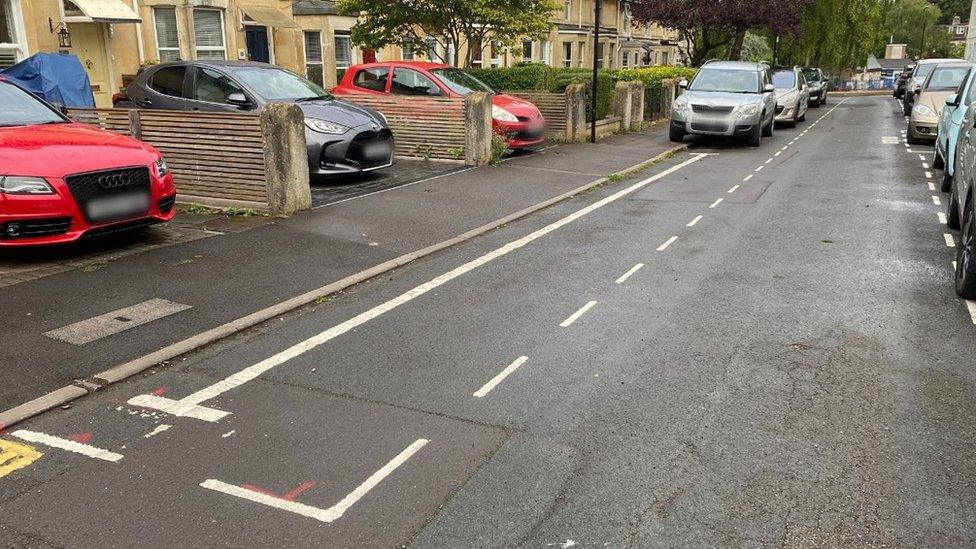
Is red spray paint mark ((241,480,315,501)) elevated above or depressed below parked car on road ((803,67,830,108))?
below

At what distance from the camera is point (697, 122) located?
60.1 ft

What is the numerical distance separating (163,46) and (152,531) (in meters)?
19.9

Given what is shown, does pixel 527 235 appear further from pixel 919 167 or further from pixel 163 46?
pixel 163 46

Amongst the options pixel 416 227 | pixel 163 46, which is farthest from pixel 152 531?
pixel 163 46

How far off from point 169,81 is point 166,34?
1029 centimetres

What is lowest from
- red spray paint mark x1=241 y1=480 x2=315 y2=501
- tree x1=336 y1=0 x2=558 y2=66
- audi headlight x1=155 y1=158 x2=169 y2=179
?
red spray paint mark x1=241 y1=480 x2=315 y2=501

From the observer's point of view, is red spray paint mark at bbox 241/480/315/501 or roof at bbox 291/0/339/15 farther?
roof at bbox 291/0/339/15

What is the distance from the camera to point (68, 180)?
23.6 ft

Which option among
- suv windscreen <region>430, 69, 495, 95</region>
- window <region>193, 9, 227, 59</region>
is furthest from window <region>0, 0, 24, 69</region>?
suv windscreen <region>430, 69, 495, 95</region>

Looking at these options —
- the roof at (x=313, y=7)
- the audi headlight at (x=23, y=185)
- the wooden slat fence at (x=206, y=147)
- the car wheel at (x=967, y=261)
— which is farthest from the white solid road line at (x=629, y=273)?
the roof at (x=313, y=7)

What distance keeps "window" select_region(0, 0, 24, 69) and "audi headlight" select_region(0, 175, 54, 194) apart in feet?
40.9

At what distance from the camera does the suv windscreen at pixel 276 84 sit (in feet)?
37.5

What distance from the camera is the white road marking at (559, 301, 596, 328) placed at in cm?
611

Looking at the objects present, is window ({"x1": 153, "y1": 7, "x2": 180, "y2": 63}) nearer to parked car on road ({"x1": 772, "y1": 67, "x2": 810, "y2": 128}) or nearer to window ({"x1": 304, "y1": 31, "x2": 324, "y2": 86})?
Answer: window ({"x1": 304, "y1": 31, "x2": 324, "y2": 86})
